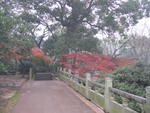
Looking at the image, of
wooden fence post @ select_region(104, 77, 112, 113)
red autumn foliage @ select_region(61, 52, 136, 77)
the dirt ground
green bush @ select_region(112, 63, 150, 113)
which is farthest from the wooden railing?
red autumn foliage @ select_region(61, 52, 136, 77)

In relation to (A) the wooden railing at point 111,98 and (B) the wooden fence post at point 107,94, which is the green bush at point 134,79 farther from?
(B) the wooden fence post at point 107,94

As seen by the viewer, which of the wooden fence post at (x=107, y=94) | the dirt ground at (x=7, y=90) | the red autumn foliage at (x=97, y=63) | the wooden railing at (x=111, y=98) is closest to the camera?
the wooden railing at (x=111, y=98)

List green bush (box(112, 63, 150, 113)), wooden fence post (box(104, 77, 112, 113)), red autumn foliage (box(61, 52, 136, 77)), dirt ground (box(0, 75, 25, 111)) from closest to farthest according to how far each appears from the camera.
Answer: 1. wooden fence post (box(104, 77, 112, 113))
2. green bush (box(112, 63, 150, 113))
3. dirt ground (box(0, 75, 25, 111))
4. red autumn foliage (box(61, 52, 136, 77))

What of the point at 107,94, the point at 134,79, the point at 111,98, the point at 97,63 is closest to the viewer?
the point at 111,98

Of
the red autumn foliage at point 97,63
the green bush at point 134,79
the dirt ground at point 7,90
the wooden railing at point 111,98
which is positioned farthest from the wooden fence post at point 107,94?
the red autumn foliage at point 97,63

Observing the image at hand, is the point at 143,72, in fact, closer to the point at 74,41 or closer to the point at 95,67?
the point at 95,67

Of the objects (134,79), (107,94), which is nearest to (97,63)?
(134,79)

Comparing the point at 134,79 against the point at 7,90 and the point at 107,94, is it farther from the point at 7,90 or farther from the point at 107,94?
the point at 7,90

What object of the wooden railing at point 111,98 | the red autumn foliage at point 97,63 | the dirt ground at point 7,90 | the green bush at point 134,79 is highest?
the red autumn foliage at point 97,63

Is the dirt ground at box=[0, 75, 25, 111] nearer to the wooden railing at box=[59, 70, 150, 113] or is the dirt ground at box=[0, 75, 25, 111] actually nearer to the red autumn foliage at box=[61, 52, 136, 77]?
the wooden railing at box=[59, 70, 150, 113]

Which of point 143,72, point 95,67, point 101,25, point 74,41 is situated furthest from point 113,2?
point 143,72

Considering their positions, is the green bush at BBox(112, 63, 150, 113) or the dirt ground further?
the dirt ground

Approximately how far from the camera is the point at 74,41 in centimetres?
2064

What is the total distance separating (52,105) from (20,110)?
132 centimetres
